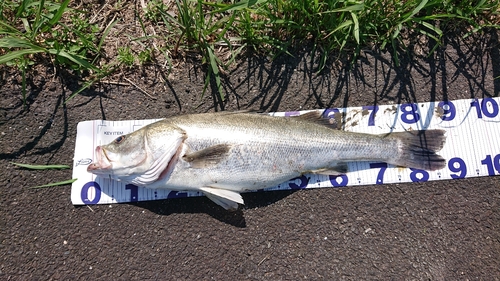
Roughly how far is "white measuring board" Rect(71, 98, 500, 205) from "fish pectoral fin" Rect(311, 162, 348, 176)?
201 millimetres

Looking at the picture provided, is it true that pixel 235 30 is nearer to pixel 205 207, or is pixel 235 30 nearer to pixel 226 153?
pixel 226 153

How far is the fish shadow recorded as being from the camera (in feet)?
9.96

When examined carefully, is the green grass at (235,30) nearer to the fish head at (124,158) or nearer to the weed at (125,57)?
the weed at (125,57)

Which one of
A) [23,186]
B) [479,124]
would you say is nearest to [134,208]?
[23,186]

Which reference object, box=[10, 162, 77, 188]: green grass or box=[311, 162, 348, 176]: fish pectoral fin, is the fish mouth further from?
box=[311, 162, 348, 176]: fish pectoral fin

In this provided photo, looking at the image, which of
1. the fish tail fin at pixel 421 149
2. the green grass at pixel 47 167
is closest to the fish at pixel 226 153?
the fish tail fin at pixel 421 149

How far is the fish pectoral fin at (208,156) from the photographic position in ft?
8.71

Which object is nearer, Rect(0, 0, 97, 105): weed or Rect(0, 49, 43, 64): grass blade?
Rect(0, 49, 43, 64): grass blade

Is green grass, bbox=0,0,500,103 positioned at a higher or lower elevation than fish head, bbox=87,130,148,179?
higher

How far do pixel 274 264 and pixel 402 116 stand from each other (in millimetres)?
2027

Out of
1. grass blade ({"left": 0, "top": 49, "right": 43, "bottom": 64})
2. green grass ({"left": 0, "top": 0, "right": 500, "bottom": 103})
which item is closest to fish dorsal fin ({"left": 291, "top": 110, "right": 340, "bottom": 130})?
green grass ({"left": 0, "top": 0, "right": 500, "bottom": 103})

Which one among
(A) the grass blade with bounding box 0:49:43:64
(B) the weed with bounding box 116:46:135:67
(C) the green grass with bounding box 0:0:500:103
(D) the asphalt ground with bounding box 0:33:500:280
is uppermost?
(C) the green grass with bounding box 0:0:500:103

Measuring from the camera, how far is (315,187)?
309cm

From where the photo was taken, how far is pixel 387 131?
10.4 feet
